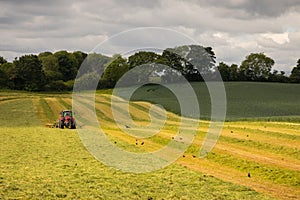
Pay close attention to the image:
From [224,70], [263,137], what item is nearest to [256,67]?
[224,70]

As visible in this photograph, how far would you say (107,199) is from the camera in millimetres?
10438

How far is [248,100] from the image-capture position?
57.2 m

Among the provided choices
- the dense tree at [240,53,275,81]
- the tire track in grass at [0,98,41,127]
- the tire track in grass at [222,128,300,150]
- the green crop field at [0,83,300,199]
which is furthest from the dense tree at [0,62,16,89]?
the tire track in grass at [222,128,300,150]

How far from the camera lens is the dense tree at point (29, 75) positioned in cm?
9351

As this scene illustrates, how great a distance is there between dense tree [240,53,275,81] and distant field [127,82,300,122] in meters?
25.2

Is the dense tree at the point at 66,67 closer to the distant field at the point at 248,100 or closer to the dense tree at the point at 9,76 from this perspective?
the dense tree at the point at 9,76

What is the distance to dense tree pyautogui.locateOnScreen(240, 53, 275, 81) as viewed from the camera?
104 metres

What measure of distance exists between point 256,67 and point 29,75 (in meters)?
57.6

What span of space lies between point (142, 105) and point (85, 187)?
40335 millimetres

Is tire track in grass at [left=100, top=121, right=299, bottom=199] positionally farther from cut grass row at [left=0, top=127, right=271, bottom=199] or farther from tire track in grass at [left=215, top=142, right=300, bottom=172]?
tire track in grass at [left=215, top=142, right=300, bottom=172]

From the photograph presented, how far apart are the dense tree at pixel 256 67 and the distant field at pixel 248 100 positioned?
994 inches

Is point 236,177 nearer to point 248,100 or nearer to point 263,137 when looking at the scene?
point 263,137

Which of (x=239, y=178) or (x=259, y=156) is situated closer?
(x=239, y=178)

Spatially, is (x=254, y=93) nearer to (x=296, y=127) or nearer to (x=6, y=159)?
(x=296, y=127)
